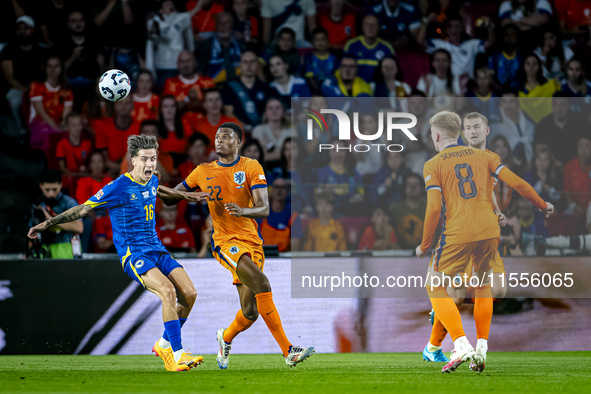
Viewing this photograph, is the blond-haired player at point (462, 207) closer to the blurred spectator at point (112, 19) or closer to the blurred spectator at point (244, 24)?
the blurred spectator at point (244, 24)

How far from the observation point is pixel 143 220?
19.6 ft

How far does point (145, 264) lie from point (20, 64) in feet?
17.2

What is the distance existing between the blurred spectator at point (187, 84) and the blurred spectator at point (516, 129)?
4.11m

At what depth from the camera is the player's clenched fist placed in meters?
5.97

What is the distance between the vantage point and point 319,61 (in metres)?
10.2

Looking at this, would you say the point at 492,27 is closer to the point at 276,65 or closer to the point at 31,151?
the point at 276,65

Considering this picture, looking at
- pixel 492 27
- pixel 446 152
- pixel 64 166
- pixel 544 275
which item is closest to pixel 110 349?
pixel 64 166

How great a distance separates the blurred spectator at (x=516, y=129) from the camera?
873 centimetres

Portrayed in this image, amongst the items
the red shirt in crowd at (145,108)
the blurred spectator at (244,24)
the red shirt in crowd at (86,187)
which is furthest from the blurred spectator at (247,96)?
the red shirt in crowd at (86,187)

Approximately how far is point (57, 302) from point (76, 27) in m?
4.33

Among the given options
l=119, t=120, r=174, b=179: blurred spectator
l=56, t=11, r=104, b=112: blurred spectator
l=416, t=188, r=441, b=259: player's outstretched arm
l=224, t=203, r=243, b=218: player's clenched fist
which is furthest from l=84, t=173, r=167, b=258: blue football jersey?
l=56, t=11, r=104, b=112: blurred spectator

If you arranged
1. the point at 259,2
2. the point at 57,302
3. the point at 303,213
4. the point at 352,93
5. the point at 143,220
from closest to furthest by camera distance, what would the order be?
the point at 143,220 → the point at 57,302 → the point at 303,213 → the point at 352,93 → the point at 259,2

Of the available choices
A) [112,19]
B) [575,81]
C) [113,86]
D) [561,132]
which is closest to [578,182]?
[561,132]

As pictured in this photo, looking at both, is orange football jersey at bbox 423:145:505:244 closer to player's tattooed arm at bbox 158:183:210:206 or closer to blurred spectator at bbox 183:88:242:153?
player's tattooed arm at bbox 158:183:210:206
